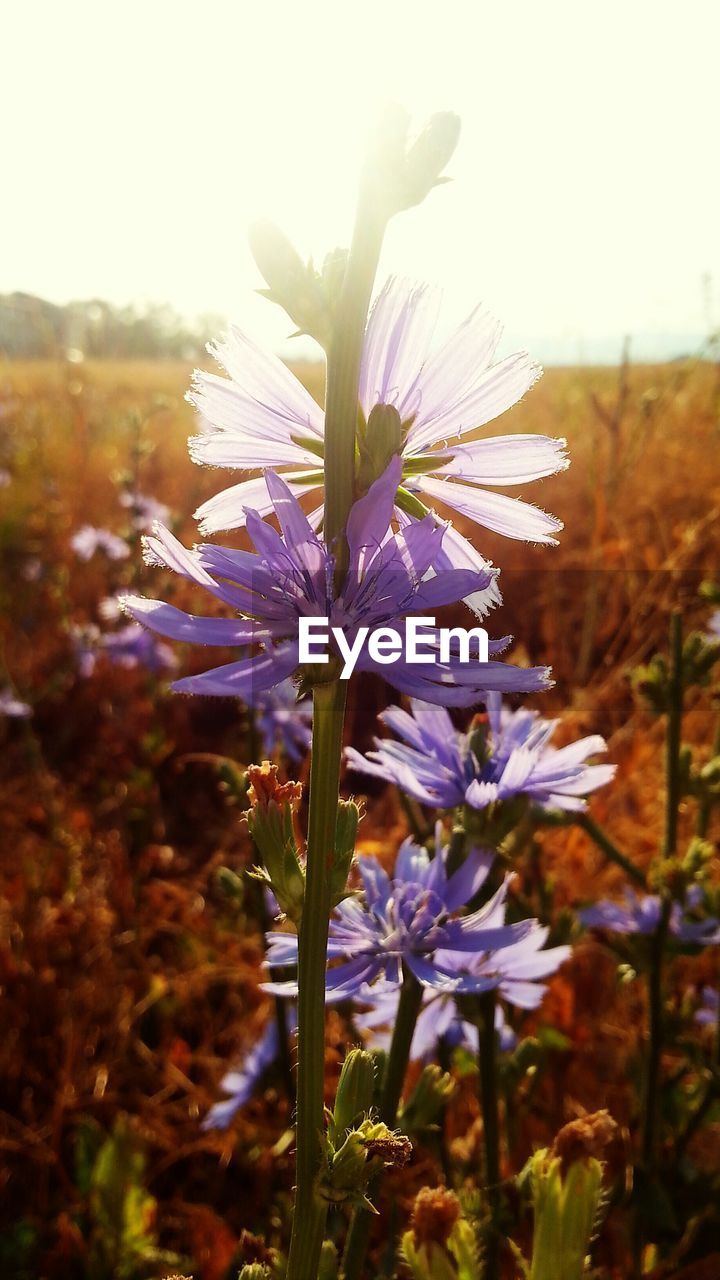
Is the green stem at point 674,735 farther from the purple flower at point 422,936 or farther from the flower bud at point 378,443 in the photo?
the flower bud at point 378,443

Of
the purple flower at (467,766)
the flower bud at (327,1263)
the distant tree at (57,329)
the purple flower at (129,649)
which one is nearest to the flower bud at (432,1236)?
the flower bud at (327,1263)

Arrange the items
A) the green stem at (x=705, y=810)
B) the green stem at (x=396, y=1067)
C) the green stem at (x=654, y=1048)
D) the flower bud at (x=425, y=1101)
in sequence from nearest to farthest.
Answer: the green stem at (x=396, y=1067), the flower bud at (x=425, y=1101), the green stem at (x=654, y=1048), the green stem at (x=705, y=810)

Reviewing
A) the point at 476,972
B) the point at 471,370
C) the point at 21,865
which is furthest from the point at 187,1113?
the point at 471,370

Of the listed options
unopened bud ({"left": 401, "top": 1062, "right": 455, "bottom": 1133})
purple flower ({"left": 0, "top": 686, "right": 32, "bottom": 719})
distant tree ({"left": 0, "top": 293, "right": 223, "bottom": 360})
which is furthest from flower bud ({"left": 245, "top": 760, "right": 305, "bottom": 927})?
distant tree ({"left": 0, "top": 293, "right": 223, "bottom": 360})

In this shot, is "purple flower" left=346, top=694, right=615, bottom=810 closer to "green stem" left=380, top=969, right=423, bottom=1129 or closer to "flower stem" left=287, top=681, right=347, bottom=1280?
"green stem" left=380, top=969, right=423, bottom=1129

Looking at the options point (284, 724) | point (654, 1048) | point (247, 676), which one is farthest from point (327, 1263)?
point (284, 724)

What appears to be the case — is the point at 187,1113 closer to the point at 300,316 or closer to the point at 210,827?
the point at 210,827
